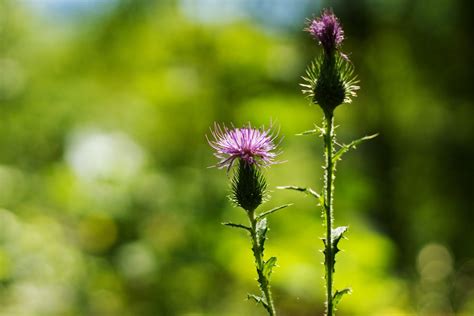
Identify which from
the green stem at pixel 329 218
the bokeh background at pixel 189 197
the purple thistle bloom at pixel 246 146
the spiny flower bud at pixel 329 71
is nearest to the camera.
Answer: the green stem at pixel 329 218

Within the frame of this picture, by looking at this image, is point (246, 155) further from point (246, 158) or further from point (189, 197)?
point (189, 197)

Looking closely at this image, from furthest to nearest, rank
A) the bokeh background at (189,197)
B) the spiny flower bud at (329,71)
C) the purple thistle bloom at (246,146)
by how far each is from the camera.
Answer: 1. the bokeh background at (189,197)
2. the purple thistle bloom at (246,146)
3. the spiny flower bud at (329,71)

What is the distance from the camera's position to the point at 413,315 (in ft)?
15.4

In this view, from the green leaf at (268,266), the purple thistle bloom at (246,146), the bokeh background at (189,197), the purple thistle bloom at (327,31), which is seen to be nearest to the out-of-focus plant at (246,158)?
the purple thistle bloom at (246,146)

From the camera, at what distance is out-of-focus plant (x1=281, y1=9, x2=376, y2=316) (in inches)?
51.4

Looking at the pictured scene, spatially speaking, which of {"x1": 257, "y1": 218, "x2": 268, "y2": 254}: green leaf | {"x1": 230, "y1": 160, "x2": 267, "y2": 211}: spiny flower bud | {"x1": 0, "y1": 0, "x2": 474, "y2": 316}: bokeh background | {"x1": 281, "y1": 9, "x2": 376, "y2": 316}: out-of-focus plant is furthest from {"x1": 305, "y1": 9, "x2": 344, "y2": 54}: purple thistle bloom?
{"x1": 0, "y1": 0, "x2": 474, "y2": 316}: bokeh background

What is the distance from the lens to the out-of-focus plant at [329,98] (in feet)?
4.28

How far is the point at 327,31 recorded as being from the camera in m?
1.56

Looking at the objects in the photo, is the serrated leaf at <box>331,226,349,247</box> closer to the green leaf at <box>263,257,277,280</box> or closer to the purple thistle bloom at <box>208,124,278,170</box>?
the green leaf at <box>263,257,277,280</box>

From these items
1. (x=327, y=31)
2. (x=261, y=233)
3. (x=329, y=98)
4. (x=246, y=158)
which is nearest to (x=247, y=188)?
(x=246, y=158)

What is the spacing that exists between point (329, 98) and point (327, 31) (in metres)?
0.19

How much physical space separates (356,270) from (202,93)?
7.46 ft

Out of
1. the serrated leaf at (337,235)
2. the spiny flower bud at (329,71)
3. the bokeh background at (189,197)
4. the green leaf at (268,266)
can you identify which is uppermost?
the bokeh background at (189,197)

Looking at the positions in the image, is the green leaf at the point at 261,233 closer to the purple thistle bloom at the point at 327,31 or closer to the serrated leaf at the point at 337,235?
the serrated leaf at the point at 337,235
